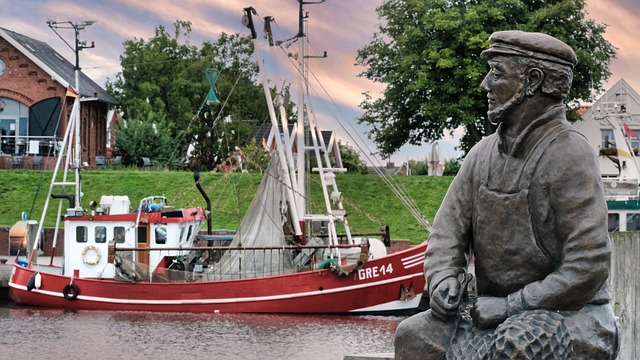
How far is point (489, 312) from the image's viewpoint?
612 centimetres

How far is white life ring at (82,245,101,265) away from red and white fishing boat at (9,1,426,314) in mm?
28

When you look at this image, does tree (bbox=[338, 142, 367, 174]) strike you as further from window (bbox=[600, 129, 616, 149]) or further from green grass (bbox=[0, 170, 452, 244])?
window (bbox=[600, 129, 616, 149])

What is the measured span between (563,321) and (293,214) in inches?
943

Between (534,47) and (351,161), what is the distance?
150 ft

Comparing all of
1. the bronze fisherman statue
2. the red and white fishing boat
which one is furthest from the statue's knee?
the red and white fishing boat

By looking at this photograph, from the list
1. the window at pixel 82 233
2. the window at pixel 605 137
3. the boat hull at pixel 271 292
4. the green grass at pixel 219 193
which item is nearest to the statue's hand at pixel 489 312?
the boat hull at pixel 271 292

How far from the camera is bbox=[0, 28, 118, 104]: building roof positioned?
1911 inches

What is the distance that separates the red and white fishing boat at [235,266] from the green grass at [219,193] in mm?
7039

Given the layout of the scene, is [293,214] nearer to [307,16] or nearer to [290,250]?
[290,250]

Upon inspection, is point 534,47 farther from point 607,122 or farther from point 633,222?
point 607,122

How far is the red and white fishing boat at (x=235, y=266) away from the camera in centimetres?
2952

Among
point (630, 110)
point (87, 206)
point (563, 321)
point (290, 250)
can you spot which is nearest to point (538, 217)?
point (563, 321)

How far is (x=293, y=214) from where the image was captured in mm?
29797

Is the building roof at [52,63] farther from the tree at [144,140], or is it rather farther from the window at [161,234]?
the window at [161,234]
